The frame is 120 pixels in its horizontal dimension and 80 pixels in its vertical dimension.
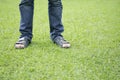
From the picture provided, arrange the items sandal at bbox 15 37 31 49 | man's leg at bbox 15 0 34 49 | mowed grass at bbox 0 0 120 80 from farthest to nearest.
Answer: man's leg at bbox 15 0 34 49
sandal at bbox 15 37 31 49
mowed grass at bbox 0 0 120 80

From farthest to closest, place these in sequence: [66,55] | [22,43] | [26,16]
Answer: [26,16] < [22,43] < [66,55]

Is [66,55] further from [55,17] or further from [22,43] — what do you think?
[55,17]

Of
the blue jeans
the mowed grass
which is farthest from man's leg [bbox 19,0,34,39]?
the mowed grass

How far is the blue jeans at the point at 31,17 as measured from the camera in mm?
2445

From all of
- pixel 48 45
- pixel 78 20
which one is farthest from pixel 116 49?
pixel 78 20

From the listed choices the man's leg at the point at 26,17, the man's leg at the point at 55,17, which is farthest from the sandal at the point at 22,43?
the man's leg at the point at 55,17

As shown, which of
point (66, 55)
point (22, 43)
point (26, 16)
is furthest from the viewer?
point (26, 16)

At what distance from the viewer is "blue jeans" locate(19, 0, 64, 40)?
8.02ft

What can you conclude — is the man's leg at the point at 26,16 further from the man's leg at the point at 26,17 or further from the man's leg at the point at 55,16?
the man's leg at the point at 55,16

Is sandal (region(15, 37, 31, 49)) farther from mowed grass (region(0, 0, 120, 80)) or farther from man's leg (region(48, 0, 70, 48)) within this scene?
man's leg (region(48, 0, 70, 48))

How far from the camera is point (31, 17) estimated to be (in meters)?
2.48

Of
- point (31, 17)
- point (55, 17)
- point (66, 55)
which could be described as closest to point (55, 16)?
point (55, 17)

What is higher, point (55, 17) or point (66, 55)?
point (55, 17)

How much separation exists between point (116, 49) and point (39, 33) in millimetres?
923
